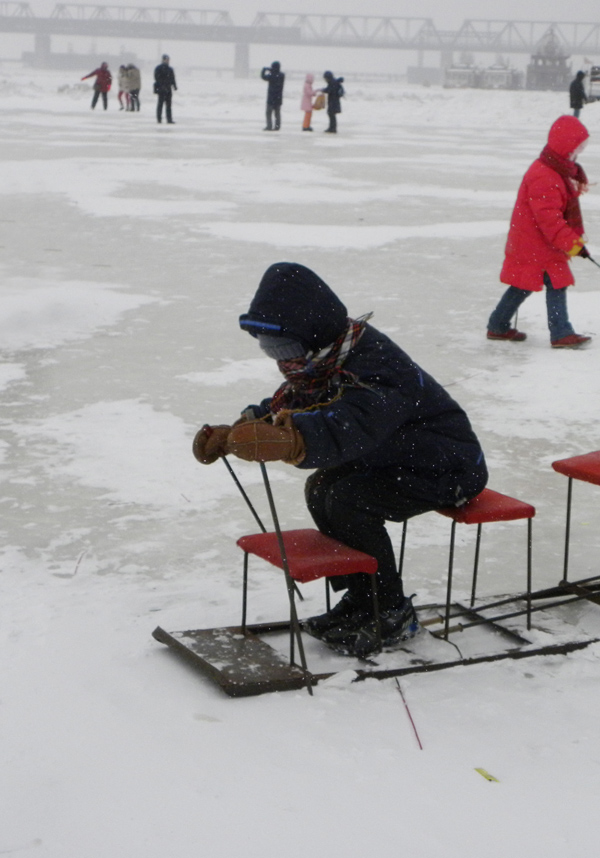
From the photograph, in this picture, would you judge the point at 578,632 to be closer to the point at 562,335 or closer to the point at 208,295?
the point at 562,335

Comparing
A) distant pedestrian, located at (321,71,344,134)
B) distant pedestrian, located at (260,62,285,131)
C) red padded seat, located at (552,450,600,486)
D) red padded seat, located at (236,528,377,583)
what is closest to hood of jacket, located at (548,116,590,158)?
red padded seat, located at (552,450,600,486)

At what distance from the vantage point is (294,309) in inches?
113

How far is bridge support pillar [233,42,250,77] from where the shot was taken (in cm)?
14412

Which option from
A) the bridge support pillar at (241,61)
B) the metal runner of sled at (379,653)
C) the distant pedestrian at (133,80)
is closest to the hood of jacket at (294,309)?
the metal runner of sled at (379,653)

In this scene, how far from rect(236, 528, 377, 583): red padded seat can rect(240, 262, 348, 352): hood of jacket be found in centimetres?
53

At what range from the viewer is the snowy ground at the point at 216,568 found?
2332 mm

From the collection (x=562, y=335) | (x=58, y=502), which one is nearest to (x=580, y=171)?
(x=562, y=335)

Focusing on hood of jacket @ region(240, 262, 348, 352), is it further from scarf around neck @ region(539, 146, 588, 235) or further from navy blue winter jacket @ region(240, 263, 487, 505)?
scarf around neck @ region(539, 146, 588, 235)

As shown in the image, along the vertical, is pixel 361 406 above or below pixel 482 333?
above

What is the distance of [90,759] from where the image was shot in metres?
2.51

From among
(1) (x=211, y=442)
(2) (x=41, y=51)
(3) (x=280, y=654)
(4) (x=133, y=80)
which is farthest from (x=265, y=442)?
(2) (x=41, y=51)

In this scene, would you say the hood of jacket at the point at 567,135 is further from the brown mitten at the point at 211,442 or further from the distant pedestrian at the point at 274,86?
the distant pedestrian at the point at 274,86

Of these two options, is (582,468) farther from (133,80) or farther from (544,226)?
(133,80)

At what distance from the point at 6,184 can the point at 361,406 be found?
41.6 feet
